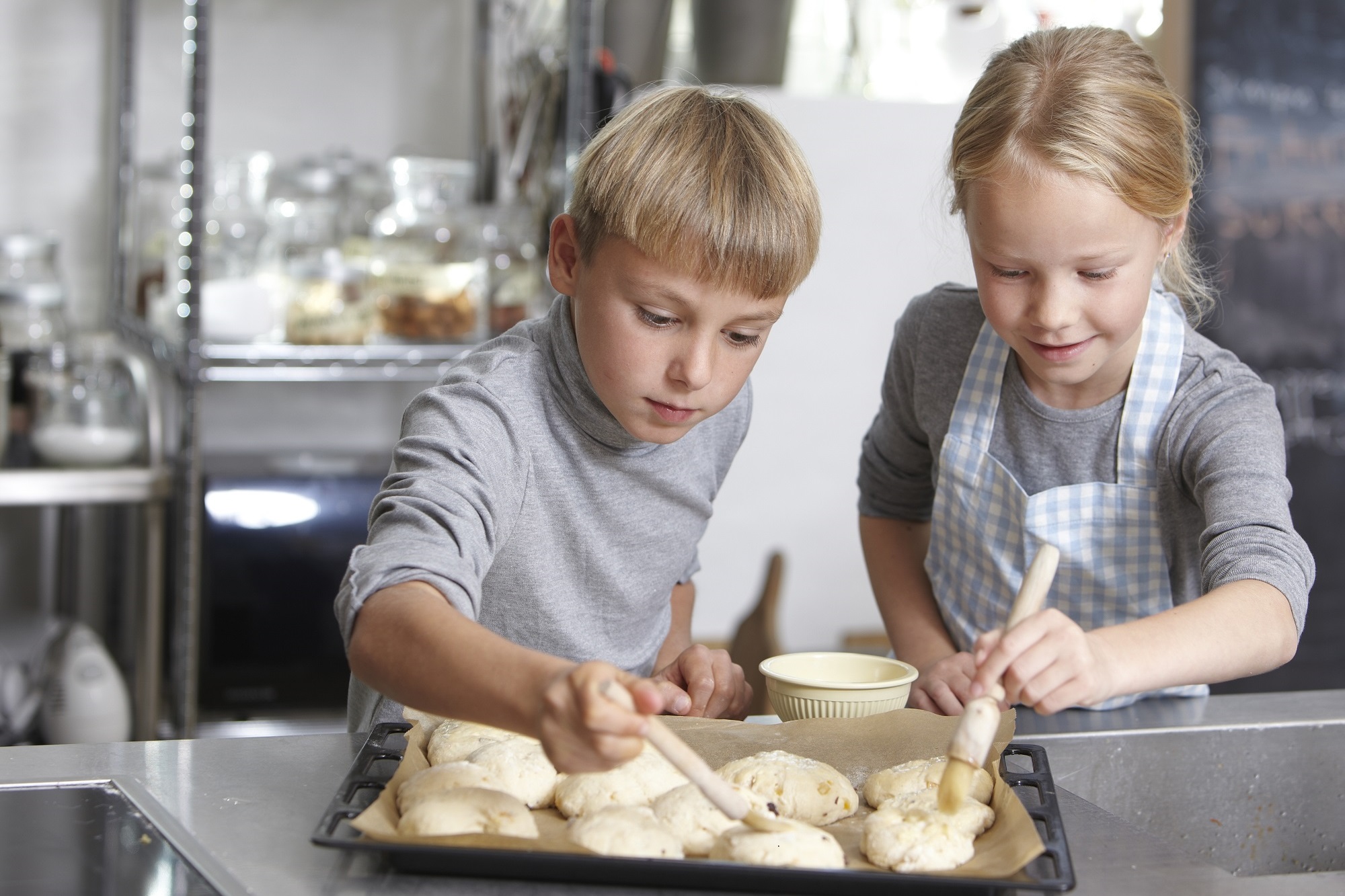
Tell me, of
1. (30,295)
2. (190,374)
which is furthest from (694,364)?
(30,295)

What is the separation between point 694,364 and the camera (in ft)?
2.69

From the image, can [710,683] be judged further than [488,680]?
Yes

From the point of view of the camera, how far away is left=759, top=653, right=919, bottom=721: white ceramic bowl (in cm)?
80

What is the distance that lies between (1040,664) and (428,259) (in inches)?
59.5

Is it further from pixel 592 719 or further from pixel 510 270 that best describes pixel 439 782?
pixel 510 270

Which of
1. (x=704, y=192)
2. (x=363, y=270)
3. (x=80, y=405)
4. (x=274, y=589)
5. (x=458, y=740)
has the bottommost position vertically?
(x=274, y=589)

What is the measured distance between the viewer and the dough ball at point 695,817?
635mm

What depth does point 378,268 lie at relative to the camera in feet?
6.51

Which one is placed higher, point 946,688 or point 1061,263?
point 1061,263

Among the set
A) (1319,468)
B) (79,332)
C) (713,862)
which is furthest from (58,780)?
(1319,468)

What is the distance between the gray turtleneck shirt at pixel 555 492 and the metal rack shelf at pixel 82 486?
947mm

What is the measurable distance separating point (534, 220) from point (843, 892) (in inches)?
63.6

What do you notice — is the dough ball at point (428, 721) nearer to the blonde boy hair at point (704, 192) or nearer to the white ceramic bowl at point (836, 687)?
the white ceramic bowl at point (836, 687)

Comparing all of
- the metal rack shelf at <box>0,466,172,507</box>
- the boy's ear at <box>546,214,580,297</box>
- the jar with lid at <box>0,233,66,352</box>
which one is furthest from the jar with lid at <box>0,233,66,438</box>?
the boy's ear at <box>546,214,580,297</box>
